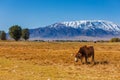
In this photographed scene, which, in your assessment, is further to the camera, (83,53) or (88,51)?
(88,51)

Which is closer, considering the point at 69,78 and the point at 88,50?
the point at 69,78

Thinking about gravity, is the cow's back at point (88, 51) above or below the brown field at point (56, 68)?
above

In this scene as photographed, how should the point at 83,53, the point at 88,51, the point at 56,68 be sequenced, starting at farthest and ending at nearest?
the point at 88,51, the point at 83,53, the point at 56,68

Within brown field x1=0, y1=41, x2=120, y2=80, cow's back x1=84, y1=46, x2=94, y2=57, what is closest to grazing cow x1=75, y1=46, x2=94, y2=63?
cow's back x1=84, y1=46, x2=94, y2=57

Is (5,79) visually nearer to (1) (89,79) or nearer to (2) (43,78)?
(2) (43,78)

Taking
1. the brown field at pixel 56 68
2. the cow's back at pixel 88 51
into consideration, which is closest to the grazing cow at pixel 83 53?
the cow's back at pixel 88 51

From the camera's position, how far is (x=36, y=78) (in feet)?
80.3

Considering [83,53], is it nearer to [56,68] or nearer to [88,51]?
[88,51]

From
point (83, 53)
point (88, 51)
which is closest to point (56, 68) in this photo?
point (83, 53)

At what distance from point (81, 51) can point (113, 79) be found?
14916 millimetres

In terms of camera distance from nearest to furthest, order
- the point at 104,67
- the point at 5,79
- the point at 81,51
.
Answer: the point at 5,79, the point at 104,67, the point at 81,51

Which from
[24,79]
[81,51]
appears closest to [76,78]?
[24,79]

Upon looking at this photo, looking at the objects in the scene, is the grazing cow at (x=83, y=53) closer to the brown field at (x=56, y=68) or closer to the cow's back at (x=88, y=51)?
the cow's back at (x=88, y=51)

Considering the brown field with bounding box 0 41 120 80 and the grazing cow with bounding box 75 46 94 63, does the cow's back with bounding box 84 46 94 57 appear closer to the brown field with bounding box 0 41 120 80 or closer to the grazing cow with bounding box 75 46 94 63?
the grazing cow with bounding box 75 46 94 63
